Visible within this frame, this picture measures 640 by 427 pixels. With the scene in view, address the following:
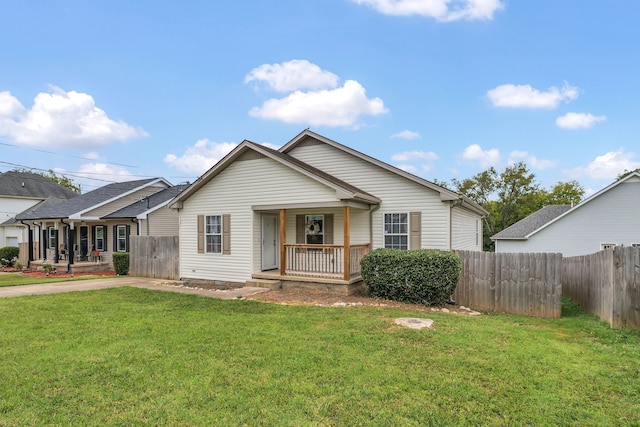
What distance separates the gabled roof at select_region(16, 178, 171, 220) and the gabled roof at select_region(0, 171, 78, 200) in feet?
39.0

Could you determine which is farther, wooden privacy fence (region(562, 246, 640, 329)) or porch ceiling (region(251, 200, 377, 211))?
porch ceiling (region(251, 200, 377, 211))

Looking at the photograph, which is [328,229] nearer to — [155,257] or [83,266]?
[155,257]

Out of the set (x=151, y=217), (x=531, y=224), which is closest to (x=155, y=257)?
(x=151, y=217)

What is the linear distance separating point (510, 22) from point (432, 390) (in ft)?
46.6

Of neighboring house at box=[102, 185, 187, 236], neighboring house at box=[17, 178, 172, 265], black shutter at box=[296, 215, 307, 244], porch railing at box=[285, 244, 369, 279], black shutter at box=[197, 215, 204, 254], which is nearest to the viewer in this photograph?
porch railing at box=[285, 244, 369, 279]

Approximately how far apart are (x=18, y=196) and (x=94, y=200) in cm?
1580

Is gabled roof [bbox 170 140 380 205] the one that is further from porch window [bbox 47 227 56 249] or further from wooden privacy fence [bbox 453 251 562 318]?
porch window [bbox 47 227 56 249]

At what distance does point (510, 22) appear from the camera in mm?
13250

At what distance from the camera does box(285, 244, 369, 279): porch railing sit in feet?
37.6

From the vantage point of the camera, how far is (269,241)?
1334 cm

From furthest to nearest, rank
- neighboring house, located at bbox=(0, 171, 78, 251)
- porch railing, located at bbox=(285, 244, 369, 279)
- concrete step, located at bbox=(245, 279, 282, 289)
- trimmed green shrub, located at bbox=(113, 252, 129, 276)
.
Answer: neighboring house, located at bbox=(0, 171, 78, 251), trimmed green shrub, located at bbox=(113, 252, 129, 276), concrete step, located at bbox=(245, 279, 282, 289), porch railing, located at bbox=(285, 244, 369, 279)

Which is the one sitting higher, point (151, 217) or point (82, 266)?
point (151, 217)

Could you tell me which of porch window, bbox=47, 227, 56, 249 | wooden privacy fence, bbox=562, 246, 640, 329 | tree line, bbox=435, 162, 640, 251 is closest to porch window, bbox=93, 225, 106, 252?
porch window, bbox=47, 227, 56, 249

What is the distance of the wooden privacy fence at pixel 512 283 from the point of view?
881 centimetres
